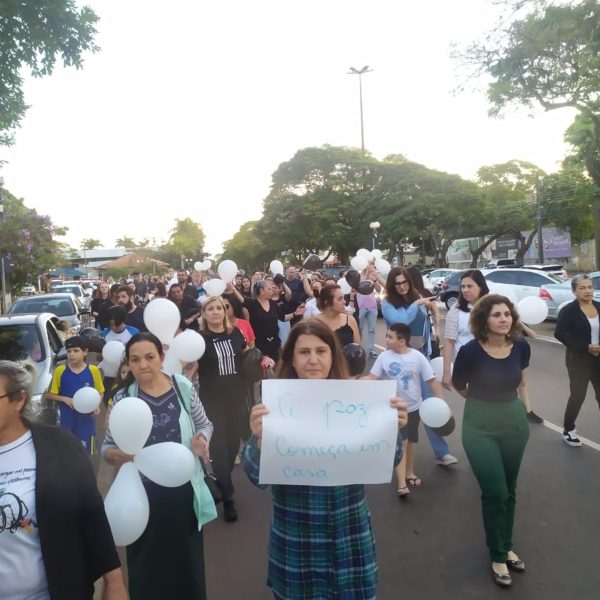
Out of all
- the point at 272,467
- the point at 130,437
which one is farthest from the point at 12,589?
the point at 272,467

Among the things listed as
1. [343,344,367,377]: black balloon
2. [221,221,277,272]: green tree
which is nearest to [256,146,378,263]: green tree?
[221,221,277,272]: green tree

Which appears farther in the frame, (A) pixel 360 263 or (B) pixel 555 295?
(B) pixel 555 295

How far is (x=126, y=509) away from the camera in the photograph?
2.28m

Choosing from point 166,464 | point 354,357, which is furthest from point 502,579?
point 166,464

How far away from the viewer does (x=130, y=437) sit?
242 centimetres

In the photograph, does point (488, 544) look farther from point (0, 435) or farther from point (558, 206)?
point (558, 206)

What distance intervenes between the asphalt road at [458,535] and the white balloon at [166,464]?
3.97 ft

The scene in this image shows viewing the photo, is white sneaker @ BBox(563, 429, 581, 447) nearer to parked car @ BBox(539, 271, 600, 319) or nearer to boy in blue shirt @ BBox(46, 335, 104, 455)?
boy in blue shirt @ BBox(46, 335, 104, 455)

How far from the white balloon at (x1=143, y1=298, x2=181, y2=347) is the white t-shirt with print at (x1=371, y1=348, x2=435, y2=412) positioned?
1.60 metres

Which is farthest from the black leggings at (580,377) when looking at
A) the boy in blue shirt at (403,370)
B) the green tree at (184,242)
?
the green tree at (184,242)

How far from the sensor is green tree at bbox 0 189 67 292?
71.8 ft

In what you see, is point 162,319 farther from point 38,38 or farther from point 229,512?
point 38,38

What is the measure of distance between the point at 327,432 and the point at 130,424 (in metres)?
0.84

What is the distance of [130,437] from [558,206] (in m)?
35.7
